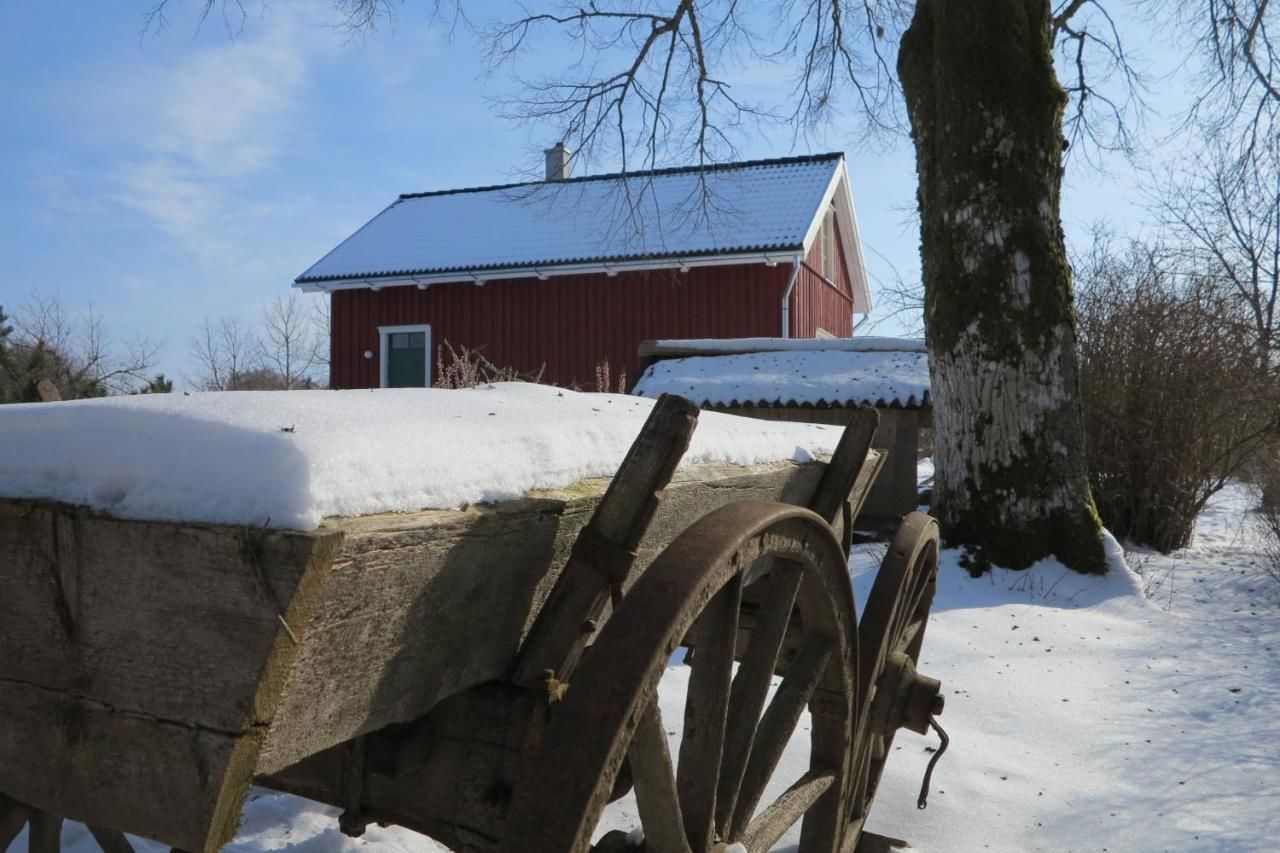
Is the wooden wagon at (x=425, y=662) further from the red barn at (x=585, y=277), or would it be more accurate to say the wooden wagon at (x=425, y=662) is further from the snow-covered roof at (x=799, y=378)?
the red barn at (x=585, y=277)

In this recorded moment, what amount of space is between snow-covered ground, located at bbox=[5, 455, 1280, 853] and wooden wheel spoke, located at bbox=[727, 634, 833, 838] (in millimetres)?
1014

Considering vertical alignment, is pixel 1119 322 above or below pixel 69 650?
above

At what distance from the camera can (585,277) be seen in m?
16.0

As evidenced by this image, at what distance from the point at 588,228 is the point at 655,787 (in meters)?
16.3

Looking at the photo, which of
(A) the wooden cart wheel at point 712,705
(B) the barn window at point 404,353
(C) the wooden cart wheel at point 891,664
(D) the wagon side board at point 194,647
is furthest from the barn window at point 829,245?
(D) the wagon side board at point 194,647

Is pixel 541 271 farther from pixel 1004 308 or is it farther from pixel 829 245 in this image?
pixel 1004 308

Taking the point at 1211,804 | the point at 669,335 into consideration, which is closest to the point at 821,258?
the point at 669,335

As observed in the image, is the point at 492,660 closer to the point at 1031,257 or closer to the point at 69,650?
the point at 69,650

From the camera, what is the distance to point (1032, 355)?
19.2ft

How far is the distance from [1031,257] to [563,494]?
544 cm

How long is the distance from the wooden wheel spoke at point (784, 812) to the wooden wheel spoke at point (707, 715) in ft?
0.73

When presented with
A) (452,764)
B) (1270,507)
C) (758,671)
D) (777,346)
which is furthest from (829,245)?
(452,764)

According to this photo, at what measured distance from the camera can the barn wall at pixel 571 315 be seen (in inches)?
597

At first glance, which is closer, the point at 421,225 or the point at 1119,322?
the point at 1119,322
